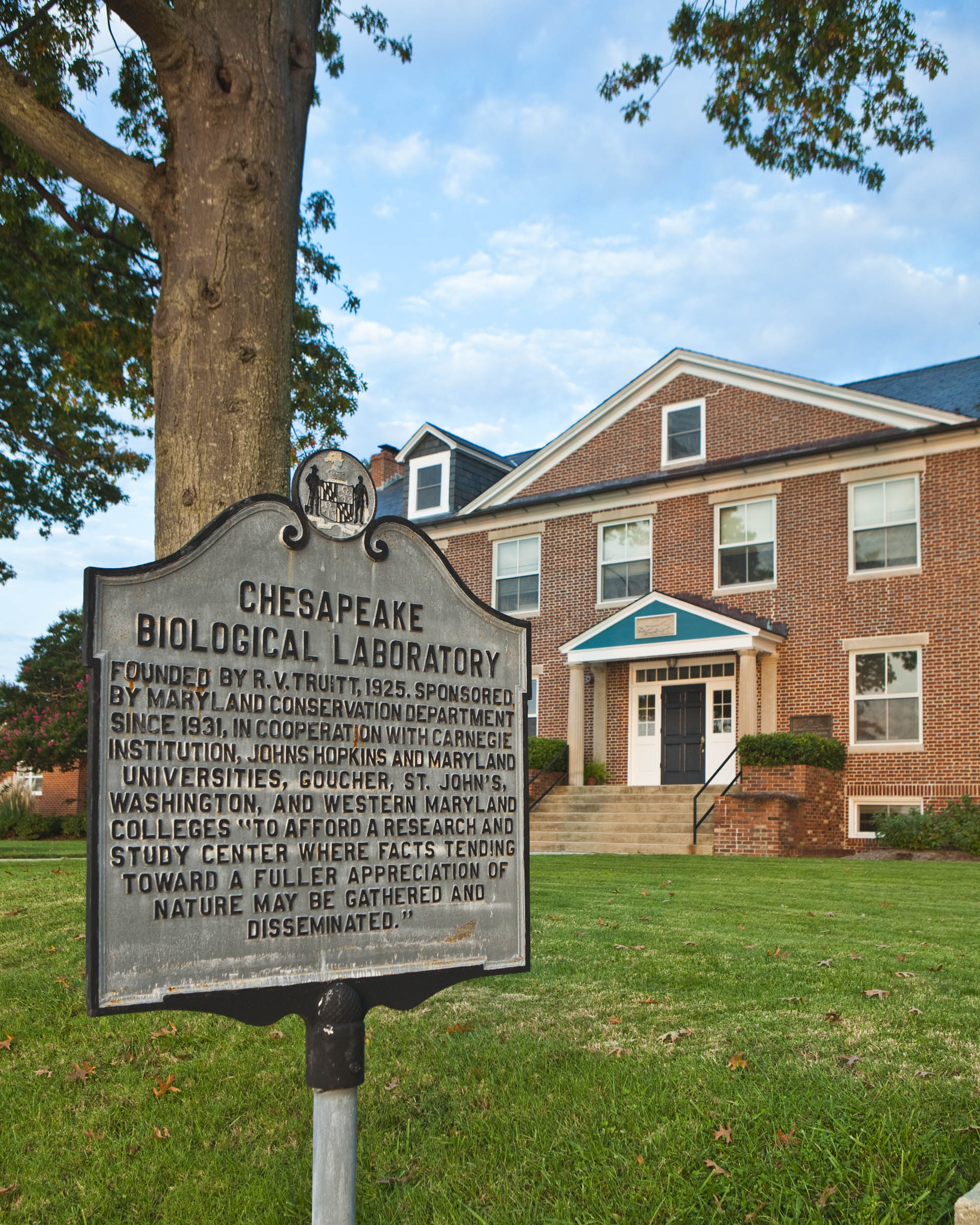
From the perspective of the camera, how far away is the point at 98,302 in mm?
10719

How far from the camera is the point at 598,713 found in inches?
901

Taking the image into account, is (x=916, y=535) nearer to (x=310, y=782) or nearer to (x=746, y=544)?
(x=746, y=544)

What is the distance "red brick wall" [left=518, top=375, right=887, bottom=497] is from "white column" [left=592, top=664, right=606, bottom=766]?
14.2ft

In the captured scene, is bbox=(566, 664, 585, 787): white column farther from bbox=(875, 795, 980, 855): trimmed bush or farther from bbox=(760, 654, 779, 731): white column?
bbox=(875, 795, 980, 855): trimmed bush

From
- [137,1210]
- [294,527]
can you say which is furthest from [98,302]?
[137,1210]

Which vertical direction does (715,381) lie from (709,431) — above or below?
above

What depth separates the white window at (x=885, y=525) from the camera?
19.6m

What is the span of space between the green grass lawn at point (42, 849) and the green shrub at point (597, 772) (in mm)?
9805

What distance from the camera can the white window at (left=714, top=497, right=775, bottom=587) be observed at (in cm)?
2125

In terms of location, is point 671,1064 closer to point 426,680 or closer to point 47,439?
point 426,680

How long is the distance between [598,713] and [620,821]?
3.68 m

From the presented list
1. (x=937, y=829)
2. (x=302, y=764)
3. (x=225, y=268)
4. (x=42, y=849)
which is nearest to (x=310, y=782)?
(x=302, y=764)

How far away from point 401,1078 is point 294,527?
8.17 ft

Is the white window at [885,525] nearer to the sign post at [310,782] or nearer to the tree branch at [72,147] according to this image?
the tree branch at [72,147]
